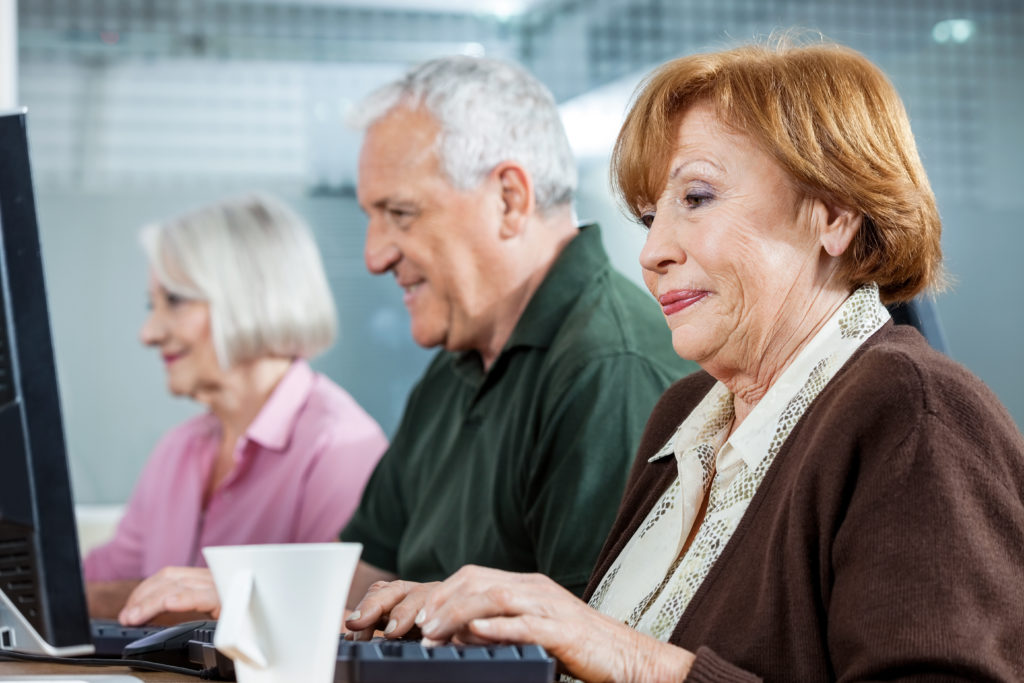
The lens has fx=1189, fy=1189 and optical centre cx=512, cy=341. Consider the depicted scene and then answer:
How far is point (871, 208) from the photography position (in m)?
1.06

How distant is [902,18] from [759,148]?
7.97ft

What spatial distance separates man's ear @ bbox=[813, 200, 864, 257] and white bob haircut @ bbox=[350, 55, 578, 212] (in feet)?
2.55

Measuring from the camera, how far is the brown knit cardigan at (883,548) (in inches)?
31.0

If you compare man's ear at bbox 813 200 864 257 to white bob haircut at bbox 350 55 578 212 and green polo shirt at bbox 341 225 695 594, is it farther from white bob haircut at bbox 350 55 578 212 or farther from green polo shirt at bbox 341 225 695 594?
white bob haircut at bbox 350 55 578 212

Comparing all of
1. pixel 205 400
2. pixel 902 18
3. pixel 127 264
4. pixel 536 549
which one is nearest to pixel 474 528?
pixel 536 549

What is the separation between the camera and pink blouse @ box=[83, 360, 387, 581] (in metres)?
2.45

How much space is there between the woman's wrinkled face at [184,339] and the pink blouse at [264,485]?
144 millimetres

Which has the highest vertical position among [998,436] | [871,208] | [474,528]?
[871,208]

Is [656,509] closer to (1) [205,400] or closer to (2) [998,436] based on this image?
(2) [998,436]

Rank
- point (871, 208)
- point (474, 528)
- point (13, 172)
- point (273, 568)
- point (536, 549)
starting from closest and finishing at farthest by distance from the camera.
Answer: point (273, 568)
point (13, 172)
point (871, 208)
point (536, 549)
point (474, 528)

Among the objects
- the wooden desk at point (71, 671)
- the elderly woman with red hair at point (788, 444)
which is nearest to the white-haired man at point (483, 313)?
the elderly woman with red hair at point (788, 444)

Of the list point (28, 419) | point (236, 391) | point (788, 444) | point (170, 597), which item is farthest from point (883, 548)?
point (236, 391)

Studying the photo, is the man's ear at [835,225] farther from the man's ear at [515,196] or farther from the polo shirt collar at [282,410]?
the polo shirt collar at [282,410]

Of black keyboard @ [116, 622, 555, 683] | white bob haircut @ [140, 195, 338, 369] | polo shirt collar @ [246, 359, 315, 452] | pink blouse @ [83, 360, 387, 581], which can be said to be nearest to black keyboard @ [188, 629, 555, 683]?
black keyboard @ [116, 622, 555, 683]
